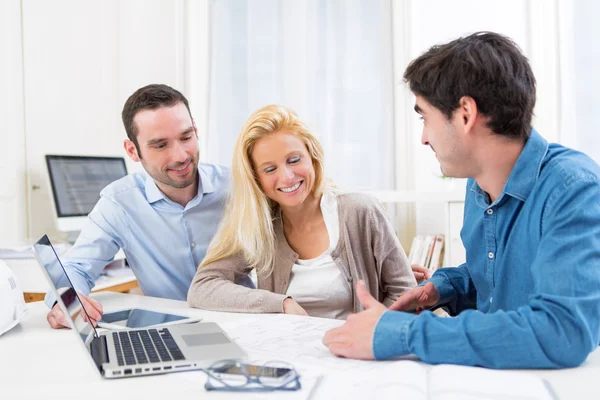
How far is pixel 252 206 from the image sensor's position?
187 centimetres

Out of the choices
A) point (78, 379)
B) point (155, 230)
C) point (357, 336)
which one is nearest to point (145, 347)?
point (78, 379)

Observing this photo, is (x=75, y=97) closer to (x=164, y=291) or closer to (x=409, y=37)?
(x=164, y=291)

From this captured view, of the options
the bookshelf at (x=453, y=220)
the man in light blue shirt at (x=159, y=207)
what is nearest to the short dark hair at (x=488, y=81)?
the man in light blue shirt at (x=159, y=207)

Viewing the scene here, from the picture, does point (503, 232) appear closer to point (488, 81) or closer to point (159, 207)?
point (488, 81)

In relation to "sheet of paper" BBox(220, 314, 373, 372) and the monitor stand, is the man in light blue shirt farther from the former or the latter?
the monitor stand

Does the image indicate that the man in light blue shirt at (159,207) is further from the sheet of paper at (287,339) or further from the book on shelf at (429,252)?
the book on shelf at (429,252)

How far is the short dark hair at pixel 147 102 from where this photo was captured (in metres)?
2.06

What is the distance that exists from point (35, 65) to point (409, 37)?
6.83 ft

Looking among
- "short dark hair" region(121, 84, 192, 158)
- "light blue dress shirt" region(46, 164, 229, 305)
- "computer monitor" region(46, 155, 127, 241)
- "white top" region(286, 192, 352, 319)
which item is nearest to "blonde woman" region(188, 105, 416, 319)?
"white top" region(286, 192, 352, 319)

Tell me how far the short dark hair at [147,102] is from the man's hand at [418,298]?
108 centimetres

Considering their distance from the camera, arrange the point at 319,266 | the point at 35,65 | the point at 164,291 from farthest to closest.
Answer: the point at 35,65
the point at 164,291
the point at 319,266

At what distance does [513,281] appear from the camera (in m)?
1.27

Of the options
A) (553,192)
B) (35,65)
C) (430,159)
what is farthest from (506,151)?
(35,65)

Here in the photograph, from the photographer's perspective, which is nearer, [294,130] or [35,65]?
[294,130]
